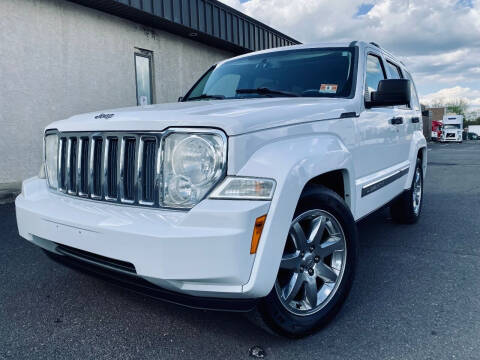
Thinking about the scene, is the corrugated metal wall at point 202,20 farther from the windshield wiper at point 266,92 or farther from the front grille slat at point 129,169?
the front grille slat at point 129,169

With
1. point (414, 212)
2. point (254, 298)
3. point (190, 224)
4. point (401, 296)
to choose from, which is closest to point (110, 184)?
point (190, 224)

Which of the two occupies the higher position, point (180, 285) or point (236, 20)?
point (236, 20)

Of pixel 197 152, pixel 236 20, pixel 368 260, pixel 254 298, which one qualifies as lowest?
pixel 368 260

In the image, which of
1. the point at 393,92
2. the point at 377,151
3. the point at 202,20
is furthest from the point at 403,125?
the point at 202,20

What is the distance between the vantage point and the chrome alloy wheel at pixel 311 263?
2133mm

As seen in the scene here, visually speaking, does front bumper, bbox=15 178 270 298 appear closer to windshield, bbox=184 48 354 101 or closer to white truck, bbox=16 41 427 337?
white truck, bbox=16 41 427 337

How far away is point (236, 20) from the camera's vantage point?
422 inches

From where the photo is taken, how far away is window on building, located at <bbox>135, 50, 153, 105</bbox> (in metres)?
8.80

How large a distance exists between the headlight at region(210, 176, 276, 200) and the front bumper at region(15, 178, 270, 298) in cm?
3

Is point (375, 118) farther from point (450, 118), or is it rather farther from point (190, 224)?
point (450, 118)

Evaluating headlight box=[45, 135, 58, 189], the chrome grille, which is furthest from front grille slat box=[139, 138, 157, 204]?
headlight box=[45, 135, 58, 189]

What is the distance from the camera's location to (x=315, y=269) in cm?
230

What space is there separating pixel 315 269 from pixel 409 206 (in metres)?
2.57

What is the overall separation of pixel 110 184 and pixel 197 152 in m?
0.57
